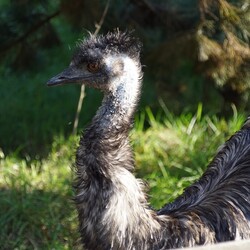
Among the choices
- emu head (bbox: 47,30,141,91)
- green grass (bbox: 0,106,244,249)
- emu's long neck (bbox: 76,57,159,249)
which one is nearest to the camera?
emu's long neck (bbox: 76,57,159,249)

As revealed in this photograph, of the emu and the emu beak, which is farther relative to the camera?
the emu beak

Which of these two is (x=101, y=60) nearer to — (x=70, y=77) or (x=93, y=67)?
(x=93, y=67)

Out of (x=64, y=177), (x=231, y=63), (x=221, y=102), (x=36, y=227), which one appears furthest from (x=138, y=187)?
(x=221, y=102)

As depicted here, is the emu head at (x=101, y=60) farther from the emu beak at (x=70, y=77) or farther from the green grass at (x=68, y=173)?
the green grass at (x=68, y=173)

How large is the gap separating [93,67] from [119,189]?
525 millimetres

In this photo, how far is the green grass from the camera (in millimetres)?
4738

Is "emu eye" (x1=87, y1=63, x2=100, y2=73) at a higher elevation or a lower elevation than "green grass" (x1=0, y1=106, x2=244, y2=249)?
higher

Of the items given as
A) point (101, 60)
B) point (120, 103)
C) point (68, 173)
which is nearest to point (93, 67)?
point (101, 60)

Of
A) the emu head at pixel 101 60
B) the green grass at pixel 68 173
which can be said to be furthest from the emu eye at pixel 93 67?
the green grass at pixel 68 173

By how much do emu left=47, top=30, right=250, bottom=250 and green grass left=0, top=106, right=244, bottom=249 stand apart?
718 mm

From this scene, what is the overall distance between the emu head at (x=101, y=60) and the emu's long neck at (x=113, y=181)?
0.04m

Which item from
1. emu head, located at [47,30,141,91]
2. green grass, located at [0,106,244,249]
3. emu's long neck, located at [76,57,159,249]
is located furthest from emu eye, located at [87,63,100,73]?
green grass, located at [0,106,244,249]

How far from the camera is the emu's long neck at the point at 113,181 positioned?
3465 mm

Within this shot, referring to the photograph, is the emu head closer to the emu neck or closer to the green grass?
the emu neck
